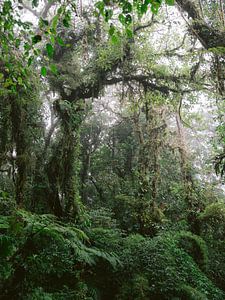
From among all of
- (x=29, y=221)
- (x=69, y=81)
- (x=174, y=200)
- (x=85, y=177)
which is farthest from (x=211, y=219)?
(x=29, y=221)

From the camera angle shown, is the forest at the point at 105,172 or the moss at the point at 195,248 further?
the moss at the point at 195,248

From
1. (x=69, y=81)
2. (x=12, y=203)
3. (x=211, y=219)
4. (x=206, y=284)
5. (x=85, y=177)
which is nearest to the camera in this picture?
(x=12, y=203)

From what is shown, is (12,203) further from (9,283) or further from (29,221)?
(9,283)

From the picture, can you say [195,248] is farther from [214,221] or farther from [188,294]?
[188,294]

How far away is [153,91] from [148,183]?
298cm

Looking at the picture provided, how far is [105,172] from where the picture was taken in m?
11.4

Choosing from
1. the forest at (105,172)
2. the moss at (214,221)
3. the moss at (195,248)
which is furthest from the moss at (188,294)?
the moss at (214,221)

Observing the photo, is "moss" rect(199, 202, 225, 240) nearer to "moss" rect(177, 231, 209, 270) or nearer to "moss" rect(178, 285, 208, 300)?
"moss" rect(177, 231, 209, 270)

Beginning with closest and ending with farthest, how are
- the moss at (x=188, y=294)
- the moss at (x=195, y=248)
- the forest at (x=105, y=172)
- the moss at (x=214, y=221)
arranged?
the forest at (x=105, y=172) < the moss at (x=188, y=294) < the moss at (x=195, y=248) < the moss at (x=214, y=221)

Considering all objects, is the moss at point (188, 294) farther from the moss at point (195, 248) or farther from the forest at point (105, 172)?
the moss at point (195, 248)

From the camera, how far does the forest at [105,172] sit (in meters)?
3.84

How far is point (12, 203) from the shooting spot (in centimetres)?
514

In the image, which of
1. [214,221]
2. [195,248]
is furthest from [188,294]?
[214,221]

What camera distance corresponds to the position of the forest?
12.6 feet
